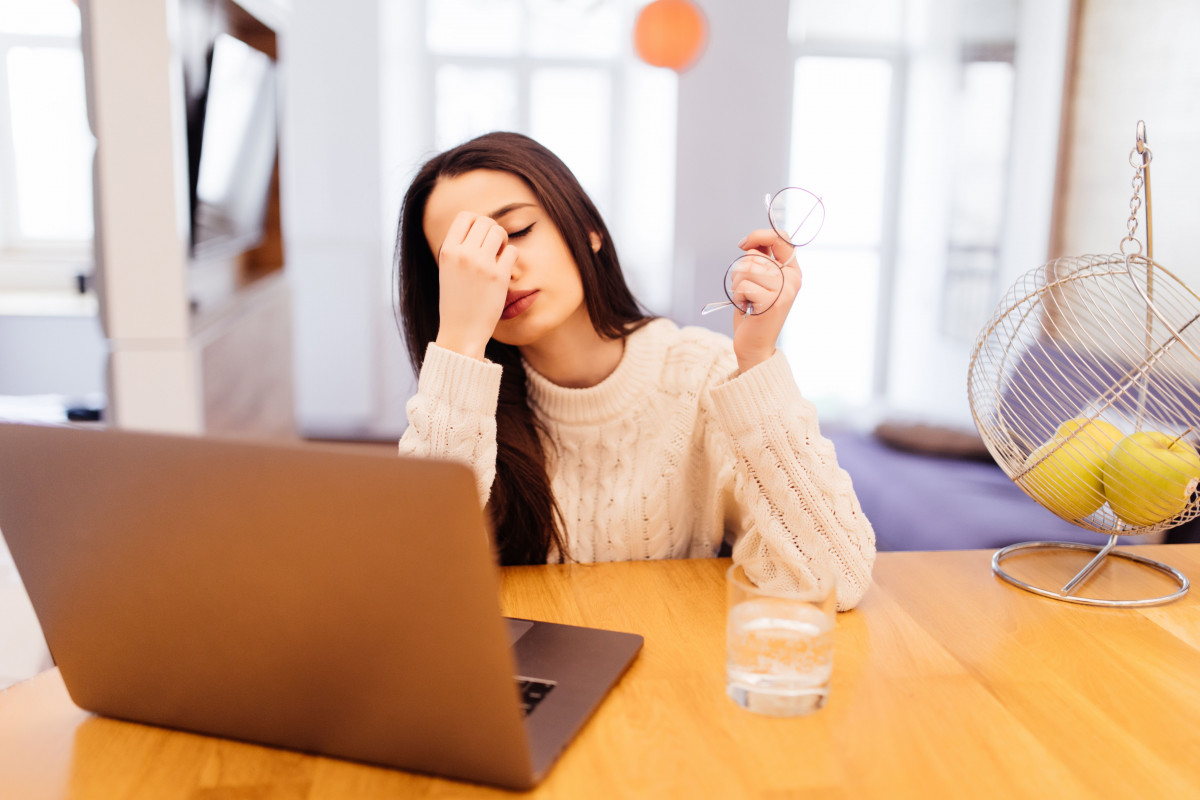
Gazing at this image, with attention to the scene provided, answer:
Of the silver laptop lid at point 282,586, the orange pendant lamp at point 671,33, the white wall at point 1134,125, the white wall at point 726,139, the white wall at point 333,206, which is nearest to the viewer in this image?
the silver laptop lid at point 282,586

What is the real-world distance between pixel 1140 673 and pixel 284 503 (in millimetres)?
710

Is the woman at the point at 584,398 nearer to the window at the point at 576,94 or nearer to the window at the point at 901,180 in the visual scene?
the window at the point at 576,94

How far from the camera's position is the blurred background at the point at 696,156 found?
3.34 metres

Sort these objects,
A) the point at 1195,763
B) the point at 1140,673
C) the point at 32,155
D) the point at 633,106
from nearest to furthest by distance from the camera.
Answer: the point at 1195,763, the point at 1140,673, the point at 32,155, the point at 633,106

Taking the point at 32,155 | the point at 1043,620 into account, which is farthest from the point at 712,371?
the point at 32,155

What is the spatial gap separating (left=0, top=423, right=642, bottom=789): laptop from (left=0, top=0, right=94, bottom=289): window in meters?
3.34

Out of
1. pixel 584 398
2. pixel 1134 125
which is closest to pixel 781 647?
pixel 584 398

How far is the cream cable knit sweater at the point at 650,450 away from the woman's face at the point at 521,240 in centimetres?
15

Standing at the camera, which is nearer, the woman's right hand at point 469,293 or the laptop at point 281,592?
the laptop at point 281,592

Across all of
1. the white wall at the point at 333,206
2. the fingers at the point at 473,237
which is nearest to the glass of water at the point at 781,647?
the fingers at the point at 473,237

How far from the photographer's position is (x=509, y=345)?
55.1 inches

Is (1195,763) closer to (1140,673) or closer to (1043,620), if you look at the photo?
(1140,673)

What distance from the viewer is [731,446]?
1050 millimetres

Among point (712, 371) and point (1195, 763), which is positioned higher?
point (712, 371)
